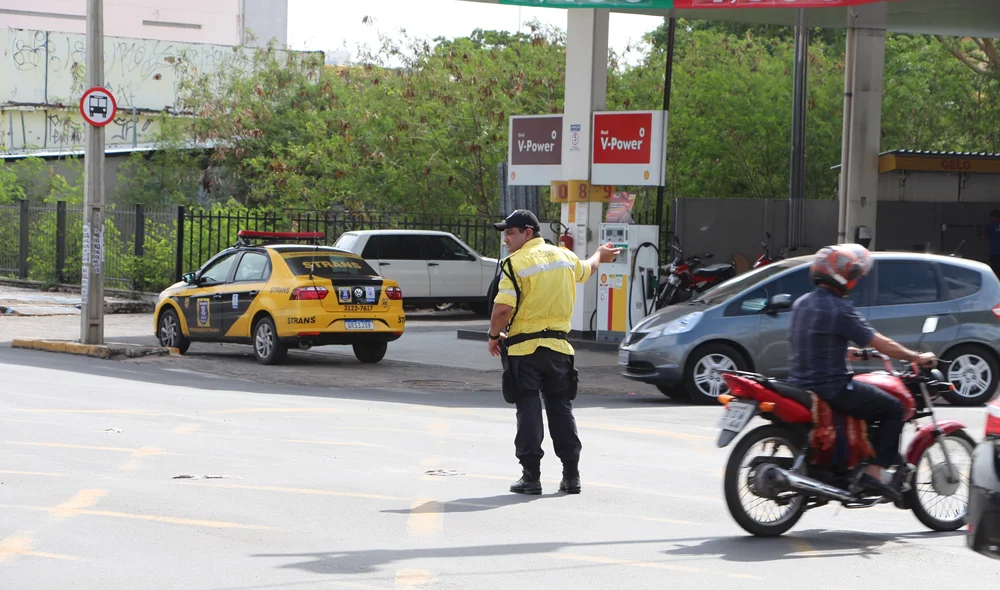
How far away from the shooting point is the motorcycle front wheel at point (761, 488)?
719cm

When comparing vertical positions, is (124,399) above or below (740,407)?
below

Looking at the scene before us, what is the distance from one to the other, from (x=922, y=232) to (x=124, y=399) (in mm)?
19219

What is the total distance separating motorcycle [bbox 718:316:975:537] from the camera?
7.18 metres

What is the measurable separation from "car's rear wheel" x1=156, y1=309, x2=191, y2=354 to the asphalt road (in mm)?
6304

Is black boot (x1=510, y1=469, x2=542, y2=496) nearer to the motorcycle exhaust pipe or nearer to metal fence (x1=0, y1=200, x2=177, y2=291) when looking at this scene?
the motorcycle exhaust pipe

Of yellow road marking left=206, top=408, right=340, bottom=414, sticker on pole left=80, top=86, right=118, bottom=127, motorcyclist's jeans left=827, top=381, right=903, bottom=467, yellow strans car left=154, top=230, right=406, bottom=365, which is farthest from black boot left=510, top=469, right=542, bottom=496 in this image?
sticker on pole left=80, top=86, right=118, bottom=127

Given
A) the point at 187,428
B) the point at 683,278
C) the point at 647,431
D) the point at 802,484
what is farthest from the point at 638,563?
the point at 683,278

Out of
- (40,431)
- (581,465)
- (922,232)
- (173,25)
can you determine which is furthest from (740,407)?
(173,25)

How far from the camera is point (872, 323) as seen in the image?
13766 mm

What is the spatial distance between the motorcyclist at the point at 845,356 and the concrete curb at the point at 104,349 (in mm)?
12397

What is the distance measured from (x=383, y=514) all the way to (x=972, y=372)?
8.39 metres

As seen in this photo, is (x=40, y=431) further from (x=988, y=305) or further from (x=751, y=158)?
(x=751, y=158)

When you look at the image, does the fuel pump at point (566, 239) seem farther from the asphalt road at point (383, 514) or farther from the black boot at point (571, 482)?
the black boot at point (571, 482)

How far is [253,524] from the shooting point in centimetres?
736
